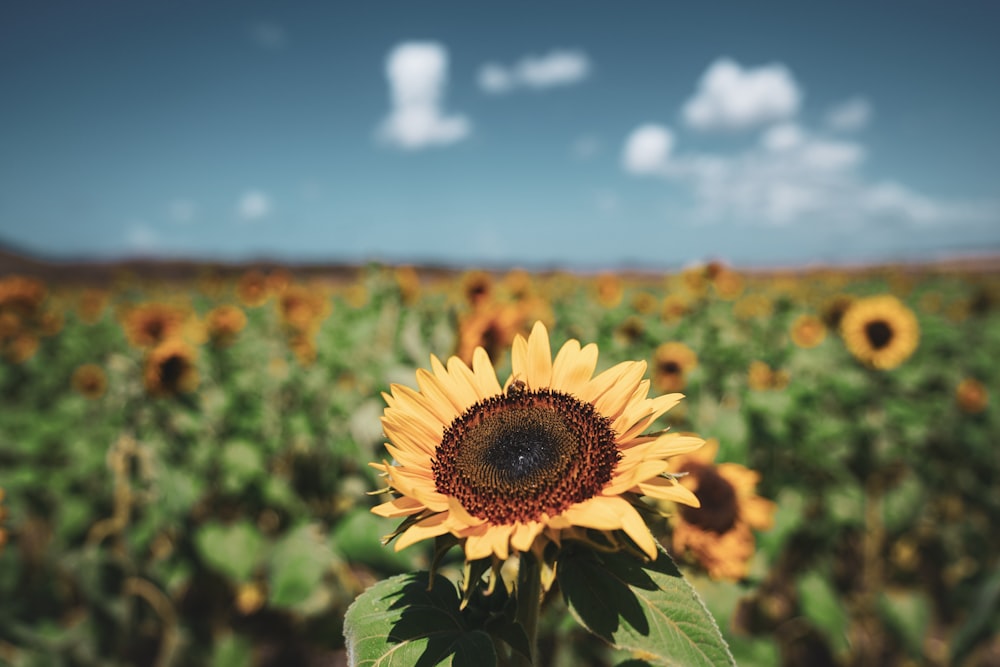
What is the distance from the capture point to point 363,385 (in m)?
2.89

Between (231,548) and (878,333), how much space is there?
471 cm

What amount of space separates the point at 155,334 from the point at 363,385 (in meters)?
2.33

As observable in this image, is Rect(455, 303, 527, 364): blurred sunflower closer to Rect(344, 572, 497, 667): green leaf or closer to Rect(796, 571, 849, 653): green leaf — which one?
Rect(344, 572, 497, 667): green leaf

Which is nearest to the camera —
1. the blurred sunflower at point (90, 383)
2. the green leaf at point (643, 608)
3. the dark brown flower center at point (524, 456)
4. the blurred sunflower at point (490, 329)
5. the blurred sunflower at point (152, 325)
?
the green leaf at point (643, 608)

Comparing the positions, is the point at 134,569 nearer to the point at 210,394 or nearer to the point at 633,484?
the point at 210,394

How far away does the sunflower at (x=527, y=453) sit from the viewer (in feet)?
2.42

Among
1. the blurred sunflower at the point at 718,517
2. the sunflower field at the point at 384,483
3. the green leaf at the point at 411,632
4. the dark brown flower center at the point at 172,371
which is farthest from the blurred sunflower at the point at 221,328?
the green leaf at the point at 411,632

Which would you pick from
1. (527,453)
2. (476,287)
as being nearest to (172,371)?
(476,287)

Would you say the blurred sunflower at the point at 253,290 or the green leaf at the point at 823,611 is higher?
the blurred sunflower at the point at 253,290

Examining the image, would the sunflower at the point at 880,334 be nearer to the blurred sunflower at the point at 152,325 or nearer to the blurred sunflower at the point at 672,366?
the blurred sunflower at the point at 672,366

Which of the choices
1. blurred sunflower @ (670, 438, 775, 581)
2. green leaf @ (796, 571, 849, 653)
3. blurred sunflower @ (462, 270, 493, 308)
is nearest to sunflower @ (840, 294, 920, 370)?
green leaf @ (796, 571, 849, 653)

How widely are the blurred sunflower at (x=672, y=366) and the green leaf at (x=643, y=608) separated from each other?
10.2 feet

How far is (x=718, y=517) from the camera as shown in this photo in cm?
165

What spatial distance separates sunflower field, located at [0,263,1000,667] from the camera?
217 centimetres
